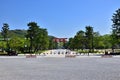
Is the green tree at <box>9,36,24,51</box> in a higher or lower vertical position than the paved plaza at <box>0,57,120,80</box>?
higher

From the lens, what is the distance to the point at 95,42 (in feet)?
413

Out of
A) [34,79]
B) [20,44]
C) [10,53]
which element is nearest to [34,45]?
[20,44]

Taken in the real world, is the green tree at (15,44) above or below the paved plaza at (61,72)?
above

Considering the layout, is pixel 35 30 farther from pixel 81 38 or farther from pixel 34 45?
pixel 81 38

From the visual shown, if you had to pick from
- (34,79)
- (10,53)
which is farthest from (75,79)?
(10,53)

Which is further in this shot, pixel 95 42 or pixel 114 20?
pixel 95 42

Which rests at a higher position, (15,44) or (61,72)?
(15,44)

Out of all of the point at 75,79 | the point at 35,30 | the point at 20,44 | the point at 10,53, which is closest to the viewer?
the point at 75,79

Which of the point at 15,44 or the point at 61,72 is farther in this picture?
the point at 15,44

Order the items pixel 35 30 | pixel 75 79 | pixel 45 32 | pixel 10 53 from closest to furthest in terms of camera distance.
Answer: pixel 75 79 → pixel 10 53 → pixel 35 30 → pixel 45 32

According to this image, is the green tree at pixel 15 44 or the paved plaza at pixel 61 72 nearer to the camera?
the paved plaza at pixel 61 72

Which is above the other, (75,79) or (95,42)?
(95,42)

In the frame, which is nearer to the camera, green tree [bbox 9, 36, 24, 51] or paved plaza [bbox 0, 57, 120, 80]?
paved plaza [bbox 0, 57, 120, 80]

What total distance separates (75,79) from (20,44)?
330ft
